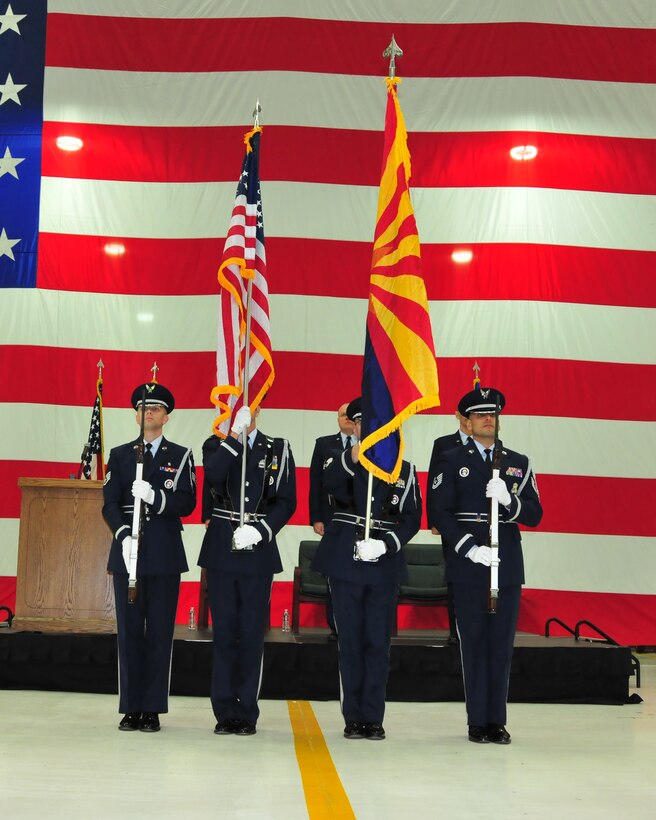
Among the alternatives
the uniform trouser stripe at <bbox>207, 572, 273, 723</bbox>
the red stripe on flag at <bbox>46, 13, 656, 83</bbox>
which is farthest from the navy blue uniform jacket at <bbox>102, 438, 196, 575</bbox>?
the red stripe on flag at <bbox>46, 13, 656, 83</bbox>

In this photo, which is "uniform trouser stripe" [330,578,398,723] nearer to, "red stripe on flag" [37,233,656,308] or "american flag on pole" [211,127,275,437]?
"american flag on pole" [211,127,275,437]

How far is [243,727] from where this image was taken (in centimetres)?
463

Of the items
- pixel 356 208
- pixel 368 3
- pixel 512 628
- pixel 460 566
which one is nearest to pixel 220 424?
pixel 460 566

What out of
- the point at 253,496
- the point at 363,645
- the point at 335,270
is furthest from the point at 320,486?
the point at 335,270

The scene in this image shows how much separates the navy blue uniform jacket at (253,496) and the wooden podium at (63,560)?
62.7 inches

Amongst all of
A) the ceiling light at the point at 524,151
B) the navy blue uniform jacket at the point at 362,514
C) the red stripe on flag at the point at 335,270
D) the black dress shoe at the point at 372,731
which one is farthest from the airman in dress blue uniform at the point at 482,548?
the ceiling light at the point at 524,151

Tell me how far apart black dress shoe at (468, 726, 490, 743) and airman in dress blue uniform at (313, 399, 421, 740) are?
15.0 inches

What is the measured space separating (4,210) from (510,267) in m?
3.81

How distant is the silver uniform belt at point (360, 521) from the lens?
475 centimetres

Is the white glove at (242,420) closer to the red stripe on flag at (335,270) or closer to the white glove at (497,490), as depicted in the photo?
the white glove at (497,490)

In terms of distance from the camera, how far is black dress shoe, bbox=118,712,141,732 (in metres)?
4.68

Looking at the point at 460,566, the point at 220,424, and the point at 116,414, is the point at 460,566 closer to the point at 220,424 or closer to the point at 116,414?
the point at 220,424

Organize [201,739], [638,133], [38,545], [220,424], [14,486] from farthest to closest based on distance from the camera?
[638,133]
[14,486]
[38,545]
[220,424]
[201,739]

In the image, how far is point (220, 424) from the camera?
16.2ft
